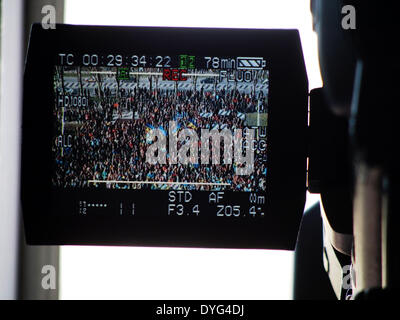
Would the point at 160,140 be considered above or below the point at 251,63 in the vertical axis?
below

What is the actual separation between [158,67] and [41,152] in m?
0.31

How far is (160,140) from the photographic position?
Answer: 830mm

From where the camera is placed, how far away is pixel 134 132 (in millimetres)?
833

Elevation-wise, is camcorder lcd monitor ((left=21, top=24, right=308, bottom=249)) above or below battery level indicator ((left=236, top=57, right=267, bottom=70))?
below

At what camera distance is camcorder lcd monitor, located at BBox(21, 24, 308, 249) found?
0.82 m

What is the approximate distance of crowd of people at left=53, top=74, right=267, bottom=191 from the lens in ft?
2.72

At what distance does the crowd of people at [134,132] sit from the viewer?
2.72 ft

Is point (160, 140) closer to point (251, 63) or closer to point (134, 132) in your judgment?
point (134, 132)

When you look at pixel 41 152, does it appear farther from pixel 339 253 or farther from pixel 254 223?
pixel 339 253

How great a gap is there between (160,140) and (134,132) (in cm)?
6

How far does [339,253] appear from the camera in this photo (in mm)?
956

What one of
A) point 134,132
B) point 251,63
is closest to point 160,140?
point 134,132

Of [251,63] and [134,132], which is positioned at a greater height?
[251,63]

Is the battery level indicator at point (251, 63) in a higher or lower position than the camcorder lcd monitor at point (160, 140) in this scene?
higher
